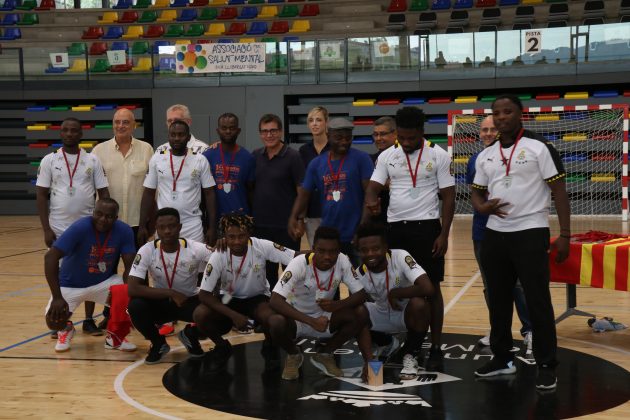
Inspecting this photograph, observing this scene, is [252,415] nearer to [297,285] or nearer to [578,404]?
[297,285]

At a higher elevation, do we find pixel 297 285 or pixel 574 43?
pixel 574 43

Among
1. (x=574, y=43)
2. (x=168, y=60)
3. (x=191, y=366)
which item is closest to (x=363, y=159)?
(x=191, y=366)

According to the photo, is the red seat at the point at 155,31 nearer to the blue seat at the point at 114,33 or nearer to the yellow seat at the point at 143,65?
the blue seat at the point at 114,33

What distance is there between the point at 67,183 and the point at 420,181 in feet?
9.75

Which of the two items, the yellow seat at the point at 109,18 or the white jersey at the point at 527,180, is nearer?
the white jersey at the point at 527,180

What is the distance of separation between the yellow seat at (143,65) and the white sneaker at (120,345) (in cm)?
1281

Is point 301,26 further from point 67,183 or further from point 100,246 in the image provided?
point 100,246

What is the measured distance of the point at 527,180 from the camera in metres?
4.61

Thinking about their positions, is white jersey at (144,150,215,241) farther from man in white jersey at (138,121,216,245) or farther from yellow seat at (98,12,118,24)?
yellow seat at (98,12,118,24)

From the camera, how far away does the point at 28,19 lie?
22.5 m

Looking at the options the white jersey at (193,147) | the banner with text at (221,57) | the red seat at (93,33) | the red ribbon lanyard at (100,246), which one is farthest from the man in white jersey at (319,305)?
the red seat at (93,33)

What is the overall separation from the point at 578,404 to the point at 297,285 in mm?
1826

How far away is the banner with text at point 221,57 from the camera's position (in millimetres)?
17094

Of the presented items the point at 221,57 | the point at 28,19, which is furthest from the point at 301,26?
the point at 28,19
